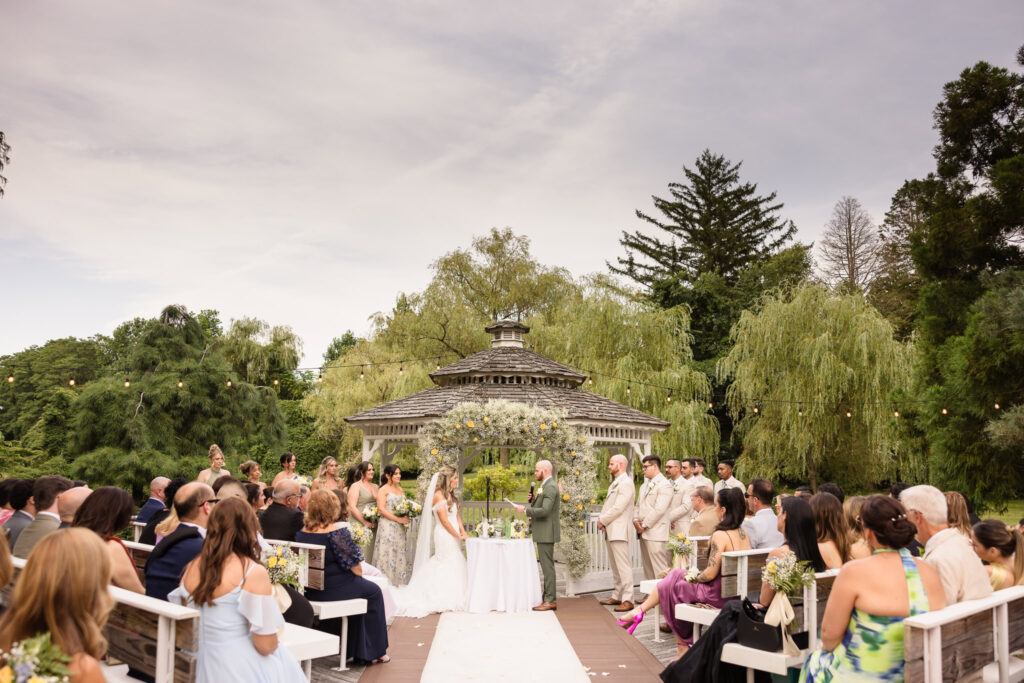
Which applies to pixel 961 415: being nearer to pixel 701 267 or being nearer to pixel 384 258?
pixel 384 258

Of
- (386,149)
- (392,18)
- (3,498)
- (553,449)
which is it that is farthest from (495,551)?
(386,149)

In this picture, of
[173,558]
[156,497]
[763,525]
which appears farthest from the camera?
[156,497]

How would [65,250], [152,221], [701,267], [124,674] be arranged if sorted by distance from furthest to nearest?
[701,267]
[65,250]
[152,221]
[124,674]

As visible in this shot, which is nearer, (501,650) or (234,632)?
(234,632)

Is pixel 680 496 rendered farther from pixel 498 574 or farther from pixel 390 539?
pixel 390 539

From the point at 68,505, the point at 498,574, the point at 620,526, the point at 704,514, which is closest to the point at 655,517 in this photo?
the point at 620,526

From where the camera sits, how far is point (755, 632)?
17.3 feet

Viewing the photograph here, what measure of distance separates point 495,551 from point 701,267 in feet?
123

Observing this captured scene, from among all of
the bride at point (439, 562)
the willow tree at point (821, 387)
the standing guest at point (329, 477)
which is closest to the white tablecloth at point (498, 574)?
the bride at point (439, 562)

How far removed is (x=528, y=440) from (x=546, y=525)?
1.74 metres

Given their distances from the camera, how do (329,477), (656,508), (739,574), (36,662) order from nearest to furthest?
(36,662) → (739,574) → (656,508) → (329,477)

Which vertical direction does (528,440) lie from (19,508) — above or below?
above

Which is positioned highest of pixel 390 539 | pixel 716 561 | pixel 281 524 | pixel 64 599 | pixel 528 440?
pixel 528 440

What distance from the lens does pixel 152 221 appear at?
62.7 ft
